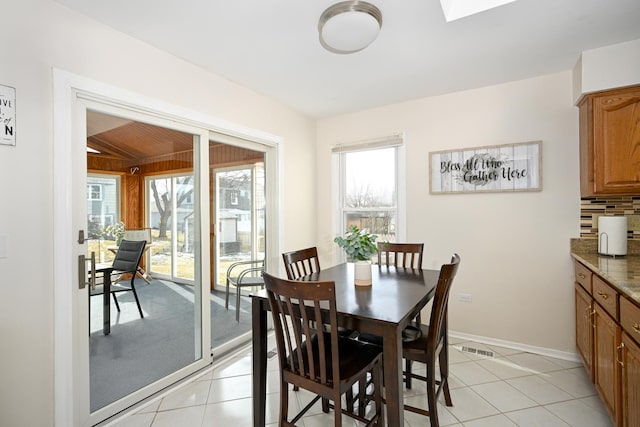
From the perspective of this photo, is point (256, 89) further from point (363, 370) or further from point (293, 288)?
point (363, 370)

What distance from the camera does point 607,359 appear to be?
1.87 metres

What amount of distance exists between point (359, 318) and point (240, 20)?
6.52ft

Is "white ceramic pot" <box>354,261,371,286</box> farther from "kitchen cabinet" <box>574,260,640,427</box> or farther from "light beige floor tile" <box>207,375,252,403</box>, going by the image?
"kitchen cabinet" <box>574,260,640,427</box>

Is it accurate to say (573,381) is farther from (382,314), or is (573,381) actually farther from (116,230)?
(116,230)

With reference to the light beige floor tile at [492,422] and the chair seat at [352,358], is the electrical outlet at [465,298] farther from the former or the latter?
the chair seat at [352,358]

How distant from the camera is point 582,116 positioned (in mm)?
2662

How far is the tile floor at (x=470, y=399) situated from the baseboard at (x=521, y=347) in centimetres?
6

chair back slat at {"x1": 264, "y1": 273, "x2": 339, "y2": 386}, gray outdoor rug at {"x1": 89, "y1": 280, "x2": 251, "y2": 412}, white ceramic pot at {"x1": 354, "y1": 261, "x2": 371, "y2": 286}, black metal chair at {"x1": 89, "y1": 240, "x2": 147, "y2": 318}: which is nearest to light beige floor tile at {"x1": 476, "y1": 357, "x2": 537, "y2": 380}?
white ceramic pot at {"x1": 354, "y1": 261, "x2": 371, "y2": 286}

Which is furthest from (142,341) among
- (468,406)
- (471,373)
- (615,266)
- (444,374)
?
(615,266)

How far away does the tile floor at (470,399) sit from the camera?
2027mm

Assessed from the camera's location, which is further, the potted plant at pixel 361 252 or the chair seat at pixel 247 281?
the chair seat at pixel 247 281

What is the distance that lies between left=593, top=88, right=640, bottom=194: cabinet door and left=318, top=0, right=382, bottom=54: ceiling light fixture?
1945 millimetres

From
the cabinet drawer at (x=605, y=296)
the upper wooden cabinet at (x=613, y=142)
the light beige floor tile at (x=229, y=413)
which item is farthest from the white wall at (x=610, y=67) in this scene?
the light beige floor tile at (x=229, y=413)

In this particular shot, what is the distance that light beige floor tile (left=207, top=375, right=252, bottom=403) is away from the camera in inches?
91.4
